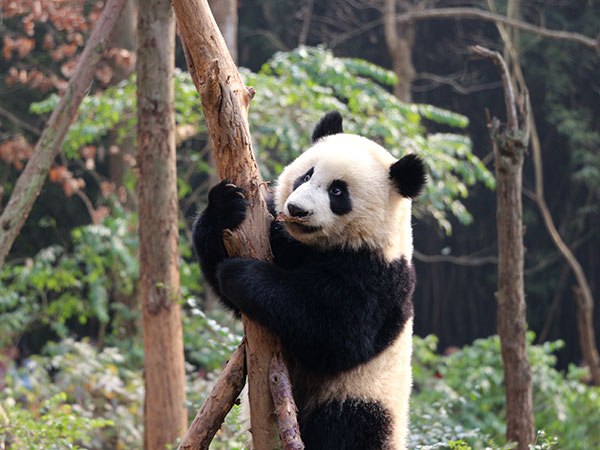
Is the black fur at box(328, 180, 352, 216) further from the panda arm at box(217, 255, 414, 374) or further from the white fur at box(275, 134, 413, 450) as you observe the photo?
the panda arm at box(217, 255, 414, 374)

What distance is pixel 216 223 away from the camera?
8.74 feet

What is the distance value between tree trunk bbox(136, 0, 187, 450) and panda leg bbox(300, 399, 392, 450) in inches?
59.2

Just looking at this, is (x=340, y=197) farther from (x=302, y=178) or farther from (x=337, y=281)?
(x=337, y=281)

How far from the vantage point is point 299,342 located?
8.13 ft

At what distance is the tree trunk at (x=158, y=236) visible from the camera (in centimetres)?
408

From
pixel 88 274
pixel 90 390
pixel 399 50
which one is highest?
pixel 399 50

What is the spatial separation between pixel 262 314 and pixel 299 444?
46cm

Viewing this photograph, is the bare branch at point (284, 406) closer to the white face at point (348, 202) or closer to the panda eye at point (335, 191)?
the white face at point (348, 202)

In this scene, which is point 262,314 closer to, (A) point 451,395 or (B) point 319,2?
(A) point 451,395

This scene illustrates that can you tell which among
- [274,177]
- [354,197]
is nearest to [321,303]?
[354,197]

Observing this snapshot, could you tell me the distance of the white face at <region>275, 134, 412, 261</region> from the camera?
2.63m

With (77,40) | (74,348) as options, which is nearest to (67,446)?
(74,348)

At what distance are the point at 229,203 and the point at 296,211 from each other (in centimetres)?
24

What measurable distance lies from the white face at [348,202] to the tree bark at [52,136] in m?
1.56
